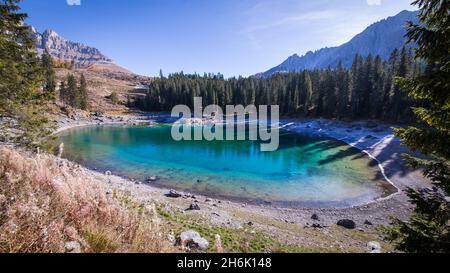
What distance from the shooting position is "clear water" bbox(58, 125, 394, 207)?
78.5 ft

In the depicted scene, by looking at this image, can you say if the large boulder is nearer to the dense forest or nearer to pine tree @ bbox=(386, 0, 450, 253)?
pine tree @ bbox=(386, 0, 450, 253)

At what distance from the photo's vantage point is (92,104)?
10181cm

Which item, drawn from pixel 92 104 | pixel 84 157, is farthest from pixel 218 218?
pixel 92 104

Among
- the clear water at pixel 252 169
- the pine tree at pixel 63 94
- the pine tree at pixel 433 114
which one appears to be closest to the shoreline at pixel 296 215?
the pine tree at pixel 433 114

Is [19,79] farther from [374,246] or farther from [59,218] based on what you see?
[374,246]

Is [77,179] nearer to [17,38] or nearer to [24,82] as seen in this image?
[24,82]

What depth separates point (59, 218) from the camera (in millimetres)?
4059

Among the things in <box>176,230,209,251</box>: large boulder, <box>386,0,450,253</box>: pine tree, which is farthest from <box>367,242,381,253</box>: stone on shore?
<box>176,230,209,251</box>: large boulder

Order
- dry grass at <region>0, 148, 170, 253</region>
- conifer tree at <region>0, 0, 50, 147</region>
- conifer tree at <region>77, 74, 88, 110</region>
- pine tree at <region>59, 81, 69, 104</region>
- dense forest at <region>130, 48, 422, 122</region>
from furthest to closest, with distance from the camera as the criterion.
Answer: conifer tree at <region>77, 74, 88, 110</region>, pine tree at <region>59, 81, 69, 104</region>, dense forest at <region>130, 48, 422, 122</region>, conifer tree at <region>0, 0, 50, 147</region>, dry grass at <region>0, 148, 170, 253</region>

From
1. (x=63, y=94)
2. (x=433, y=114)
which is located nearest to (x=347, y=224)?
(x=433, y=114)

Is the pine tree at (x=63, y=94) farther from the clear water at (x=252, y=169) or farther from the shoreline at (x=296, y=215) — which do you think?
the shoreline at (x=296, y=215)

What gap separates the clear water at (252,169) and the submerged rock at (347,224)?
170 inches

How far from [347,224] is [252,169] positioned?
16.1m

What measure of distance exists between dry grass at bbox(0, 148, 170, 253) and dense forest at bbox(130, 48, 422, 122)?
45.3 metres
